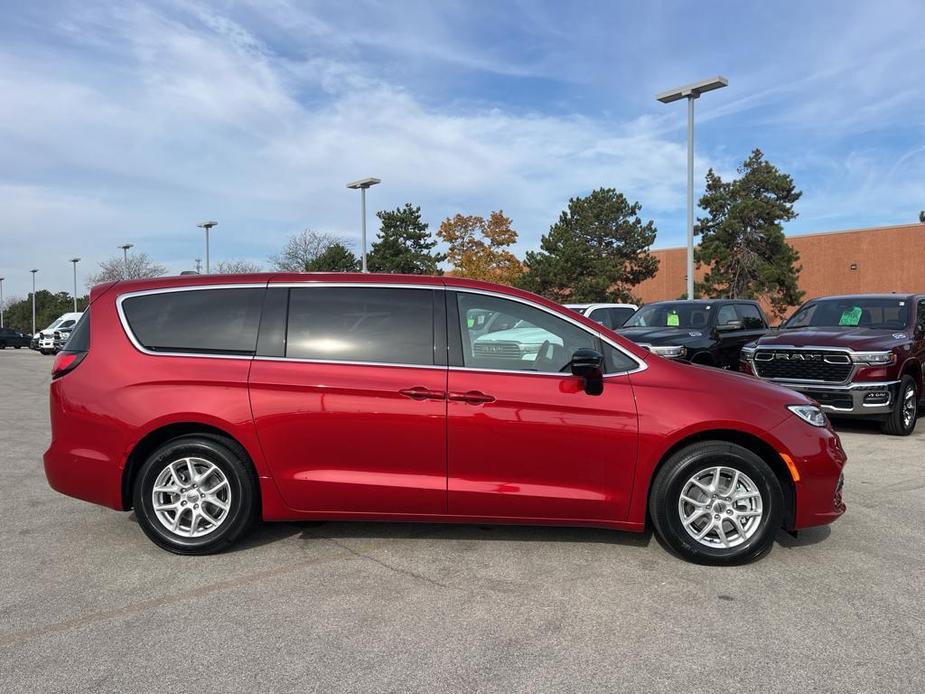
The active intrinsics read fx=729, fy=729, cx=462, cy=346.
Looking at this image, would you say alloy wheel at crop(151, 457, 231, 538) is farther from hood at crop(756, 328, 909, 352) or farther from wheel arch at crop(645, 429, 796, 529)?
hood at crop(756, 328, 909, 352)

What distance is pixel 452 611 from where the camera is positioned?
12.1 ft

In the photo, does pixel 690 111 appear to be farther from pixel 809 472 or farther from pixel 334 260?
pixel 334 260

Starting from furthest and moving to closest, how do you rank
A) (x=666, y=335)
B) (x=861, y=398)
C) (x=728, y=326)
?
1. (x=666, y=335)
2. (x=728, y=326)
3. (x=861, y=398)

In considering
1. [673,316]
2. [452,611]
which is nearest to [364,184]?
[673,316]

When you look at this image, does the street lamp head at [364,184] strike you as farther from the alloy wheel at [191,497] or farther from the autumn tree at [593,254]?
the alloy wheel at [191,497]

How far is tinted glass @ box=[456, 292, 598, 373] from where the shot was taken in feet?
14.5

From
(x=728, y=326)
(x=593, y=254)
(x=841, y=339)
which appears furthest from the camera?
(x=593, y=254)

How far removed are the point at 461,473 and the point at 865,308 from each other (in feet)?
26.6

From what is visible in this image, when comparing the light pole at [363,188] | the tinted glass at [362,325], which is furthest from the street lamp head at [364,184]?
the tinted glass at [362,325]

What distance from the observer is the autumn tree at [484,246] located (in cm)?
4419

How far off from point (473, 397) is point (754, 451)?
1.78 meters

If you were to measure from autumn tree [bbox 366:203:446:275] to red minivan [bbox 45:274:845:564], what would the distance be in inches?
1617

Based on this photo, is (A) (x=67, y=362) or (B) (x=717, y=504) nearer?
(B) (x=717, y=504)

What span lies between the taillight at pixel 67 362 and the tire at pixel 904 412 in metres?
8.66
